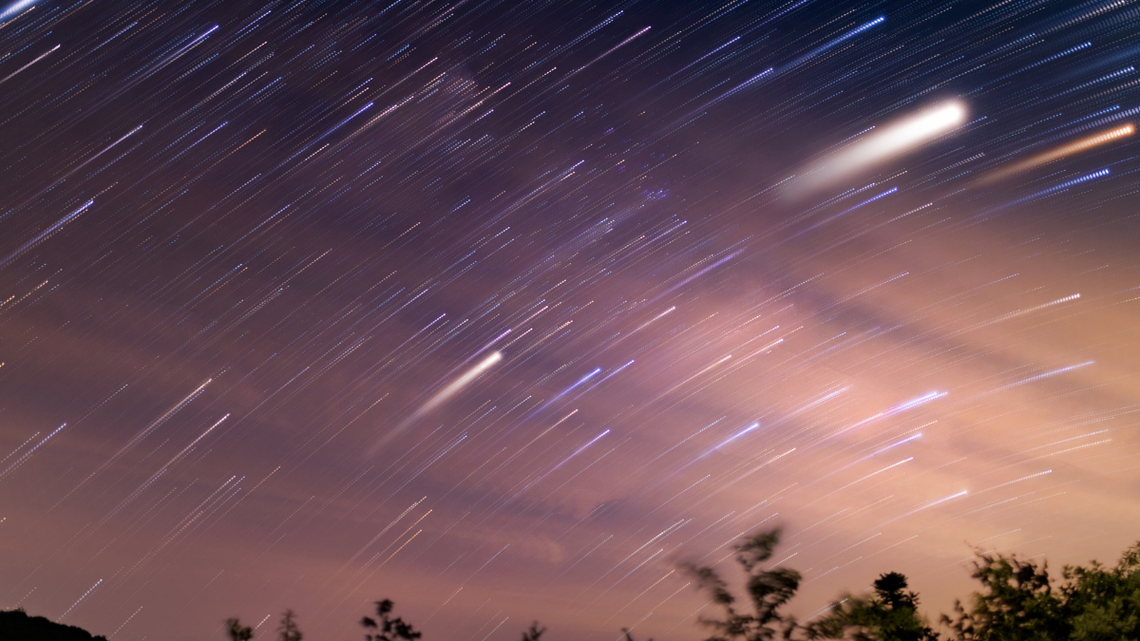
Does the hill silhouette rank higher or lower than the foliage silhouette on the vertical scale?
higher

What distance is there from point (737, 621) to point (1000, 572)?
1524cm

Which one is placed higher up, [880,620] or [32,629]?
[32,629]

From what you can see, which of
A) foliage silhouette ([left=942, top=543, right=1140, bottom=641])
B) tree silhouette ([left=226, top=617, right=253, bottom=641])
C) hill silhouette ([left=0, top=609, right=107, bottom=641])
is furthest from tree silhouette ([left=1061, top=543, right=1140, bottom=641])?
hill silhouette ([left=0, top=609, right=107, bottom=641])

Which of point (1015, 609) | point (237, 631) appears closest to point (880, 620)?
point (1015, 609)

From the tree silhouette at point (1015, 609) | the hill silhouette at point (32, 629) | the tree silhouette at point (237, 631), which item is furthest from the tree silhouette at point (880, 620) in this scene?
the hill silhouette at point (32, 629)

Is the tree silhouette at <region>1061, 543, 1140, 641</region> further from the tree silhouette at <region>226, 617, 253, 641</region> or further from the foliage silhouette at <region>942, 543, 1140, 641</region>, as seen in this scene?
the tree silhouette at <region>226, 617, 253, 641</region>

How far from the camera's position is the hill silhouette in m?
37.6

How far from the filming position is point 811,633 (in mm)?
14766

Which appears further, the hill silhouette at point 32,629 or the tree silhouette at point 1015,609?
the hill silhouette at point 32,629

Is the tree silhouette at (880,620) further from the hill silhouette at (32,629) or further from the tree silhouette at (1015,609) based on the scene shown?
the hill silhouette at (32,629)

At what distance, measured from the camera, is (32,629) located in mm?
40344

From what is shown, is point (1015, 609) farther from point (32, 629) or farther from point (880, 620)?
point (32, 629)

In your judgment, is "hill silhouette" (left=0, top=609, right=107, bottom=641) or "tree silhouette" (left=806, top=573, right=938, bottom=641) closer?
"tree silhouette" (left=806, top=573, right=938, bottom=641)

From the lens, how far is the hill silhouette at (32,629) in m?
37.6
